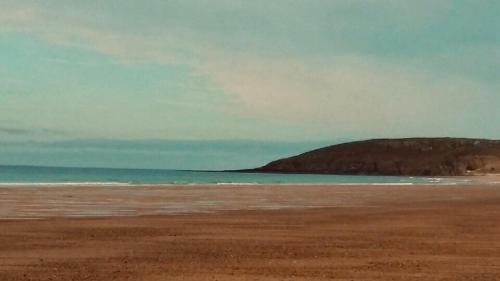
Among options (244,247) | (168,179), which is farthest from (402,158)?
(244,247)

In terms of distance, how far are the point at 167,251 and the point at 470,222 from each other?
11181 millimetres

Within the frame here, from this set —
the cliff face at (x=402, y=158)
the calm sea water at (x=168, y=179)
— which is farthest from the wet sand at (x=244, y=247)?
the cliff face at (x=402, y=158)

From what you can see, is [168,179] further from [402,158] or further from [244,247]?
[402,158]

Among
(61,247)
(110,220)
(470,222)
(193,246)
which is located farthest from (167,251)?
(470,222)

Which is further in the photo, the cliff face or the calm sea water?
the cliff face

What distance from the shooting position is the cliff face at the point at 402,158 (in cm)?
15675

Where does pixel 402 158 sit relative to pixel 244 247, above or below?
above

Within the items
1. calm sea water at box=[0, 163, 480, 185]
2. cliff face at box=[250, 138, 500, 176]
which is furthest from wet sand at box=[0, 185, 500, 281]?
cliff face at box=[250, 138, 500, 176]

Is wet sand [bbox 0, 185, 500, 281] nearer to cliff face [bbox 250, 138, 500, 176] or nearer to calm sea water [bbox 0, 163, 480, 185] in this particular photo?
calm sea water [bbox 0, 163, 480, 185]

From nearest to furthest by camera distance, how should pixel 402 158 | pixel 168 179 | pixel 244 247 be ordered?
1. pixel 244 247
2. pixel 168 179
3. pixel 402 158

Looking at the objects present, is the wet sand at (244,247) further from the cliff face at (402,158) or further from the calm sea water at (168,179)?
the cliff face at (402,158)

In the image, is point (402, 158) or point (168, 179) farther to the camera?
point (402, 158)

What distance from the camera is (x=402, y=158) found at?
568 ft

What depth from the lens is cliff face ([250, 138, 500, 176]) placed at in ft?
514
